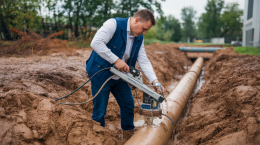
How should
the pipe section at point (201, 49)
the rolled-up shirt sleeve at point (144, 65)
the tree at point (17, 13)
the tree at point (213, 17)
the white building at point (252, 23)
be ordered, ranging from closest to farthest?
the rolled-up shirt sleeve at point (144, 65), the tree at point (17, 13), the pipe section at point (201, 49), the white building at point (252, 23), the tree at point (213, 17)

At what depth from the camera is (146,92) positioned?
245cm

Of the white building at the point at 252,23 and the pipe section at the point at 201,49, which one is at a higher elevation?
the white building at the point at 252,23

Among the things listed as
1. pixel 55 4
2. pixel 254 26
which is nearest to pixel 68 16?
pixel 55 4

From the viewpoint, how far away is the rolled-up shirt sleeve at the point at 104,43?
2.31 meters

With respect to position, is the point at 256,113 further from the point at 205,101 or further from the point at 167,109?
the point at 205,101

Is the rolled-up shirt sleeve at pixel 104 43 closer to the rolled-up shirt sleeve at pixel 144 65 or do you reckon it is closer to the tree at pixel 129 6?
the rolled-up shirt sleeve at pixel 144 65

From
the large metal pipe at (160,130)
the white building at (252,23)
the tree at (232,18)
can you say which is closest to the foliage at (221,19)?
the tree at (232,18)

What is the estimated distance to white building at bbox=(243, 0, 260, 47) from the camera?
17422 millimetres

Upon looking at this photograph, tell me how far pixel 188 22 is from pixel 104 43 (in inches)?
3008

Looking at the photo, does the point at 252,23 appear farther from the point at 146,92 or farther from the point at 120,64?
the point at 120,64

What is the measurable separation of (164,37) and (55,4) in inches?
1502

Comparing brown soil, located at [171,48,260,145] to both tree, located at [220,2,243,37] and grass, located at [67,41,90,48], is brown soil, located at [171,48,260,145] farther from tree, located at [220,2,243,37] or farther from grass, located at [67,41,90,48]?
tree, located at [220,2,243,37]

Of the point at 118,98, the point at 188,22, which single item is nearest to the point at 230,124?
the point at 118,98

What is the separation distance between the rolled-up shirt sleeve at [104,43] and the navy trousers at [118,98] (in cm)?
46
